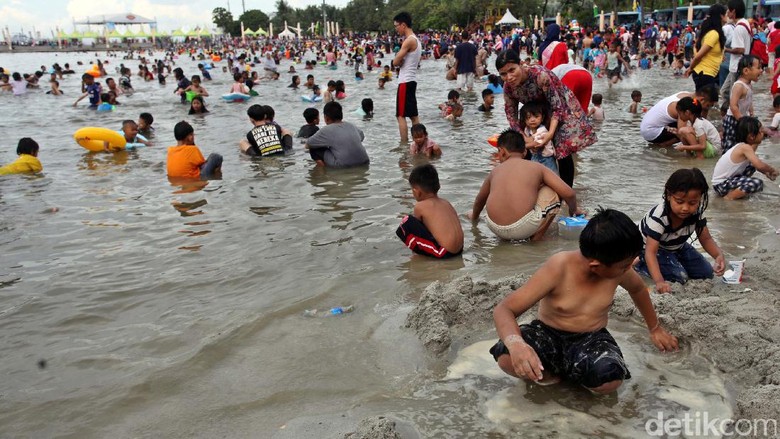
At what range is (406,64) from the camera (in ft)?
29.8

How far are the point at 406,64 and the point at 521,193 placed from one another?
4717mm

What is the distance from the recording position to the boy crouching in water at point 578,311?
8.39ft

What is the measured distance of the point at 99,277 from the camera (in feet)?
16.3

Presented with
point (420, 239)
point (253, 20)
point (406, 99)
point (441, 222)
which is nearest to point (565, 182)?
point (441, 222)

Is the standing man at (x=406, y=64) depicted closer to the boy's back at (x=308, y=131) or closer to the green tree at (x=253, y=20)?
the boy's back at (x=308, y=131)

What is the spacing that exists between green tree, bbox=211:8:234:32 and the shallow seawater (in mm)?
98988

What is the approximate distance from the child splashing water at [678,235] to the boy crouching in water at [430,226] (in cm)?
139

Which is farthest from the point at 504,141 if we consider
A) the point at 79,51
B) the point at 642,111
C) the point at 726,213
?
the point at 79,51

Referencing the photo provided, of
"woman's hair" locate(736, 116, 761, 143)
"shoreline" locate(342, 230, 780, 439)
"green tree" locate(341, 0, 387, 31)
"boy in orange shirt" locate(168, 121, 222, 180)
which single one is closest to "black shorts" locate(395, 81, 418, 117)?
"boy in orange shirt" locate(168, 121, 222, 180)

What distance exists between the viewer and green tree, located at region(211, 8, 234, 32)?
101m

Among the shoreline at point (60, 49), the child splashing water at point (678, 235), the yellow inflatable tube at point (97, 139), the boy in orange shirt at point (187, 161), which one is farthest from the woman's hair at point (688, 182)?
the shoreline at point (60, 49)

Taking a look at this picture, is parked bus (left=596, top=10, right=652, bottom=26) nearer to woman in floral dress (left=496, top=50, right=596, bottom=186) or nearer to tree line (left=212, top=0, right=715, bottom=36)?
tree line (left=212, top=0, right=715, bottom=36)

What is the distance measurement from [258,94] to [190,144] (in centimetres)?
1071

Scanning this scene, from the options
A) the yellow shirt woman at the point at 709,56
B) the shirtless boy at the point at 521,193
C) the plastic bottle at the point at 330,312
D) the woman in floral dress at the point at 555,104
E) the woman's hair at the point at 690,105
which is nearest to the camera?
the plastic bottle at the point at 330,312
